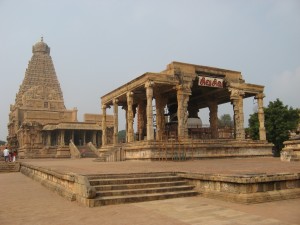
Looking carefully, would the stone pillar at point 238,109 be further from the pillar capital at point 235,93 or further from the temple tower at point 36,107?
the temple tower at point 36,107


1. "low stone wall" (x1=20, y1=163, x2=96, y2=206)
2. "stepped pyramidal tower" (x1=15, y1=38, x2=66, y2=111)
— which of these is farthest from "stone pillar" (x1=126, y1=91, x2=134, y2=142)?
"stepped pyramidal tower" (x1=15, y1=38, x2=66, y2=111)

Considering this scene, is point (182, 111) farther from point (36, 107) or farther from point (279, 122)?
point (36, 107)

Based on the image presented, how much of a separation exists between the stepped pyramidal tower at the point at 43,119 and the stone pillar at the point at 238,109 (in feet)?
87.6

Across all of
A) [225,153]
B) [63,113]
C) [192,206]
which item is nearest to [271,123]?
[225,153]

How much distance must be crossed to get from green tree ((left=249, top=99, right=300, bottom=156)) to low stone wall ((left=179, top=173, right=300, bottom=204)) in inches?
1165

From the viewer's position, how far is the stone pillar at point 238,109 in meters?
24.8

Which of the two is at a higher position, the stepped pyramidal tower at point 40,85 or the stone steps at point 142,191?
the stepped pyramidal tower at point 40,85

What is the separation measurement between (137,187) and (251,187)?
318 centimetres

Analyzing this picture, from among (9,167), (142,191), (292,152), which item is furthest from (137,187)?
(9,167)

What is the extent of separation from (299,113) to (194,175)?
31925 millimetres

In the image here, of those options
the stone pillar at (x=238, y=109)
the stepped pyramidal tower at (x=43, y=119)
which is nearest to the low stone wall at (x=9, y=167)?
the stepped pyramidal tower at (x=43, y=119)

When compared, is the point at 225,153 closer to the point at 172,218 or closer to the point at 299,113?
the point at 172,218

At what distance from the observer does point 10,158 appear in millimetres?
32344

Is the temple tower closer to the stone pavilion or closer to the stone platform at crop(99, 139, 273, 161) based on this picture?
the stone pavilion
